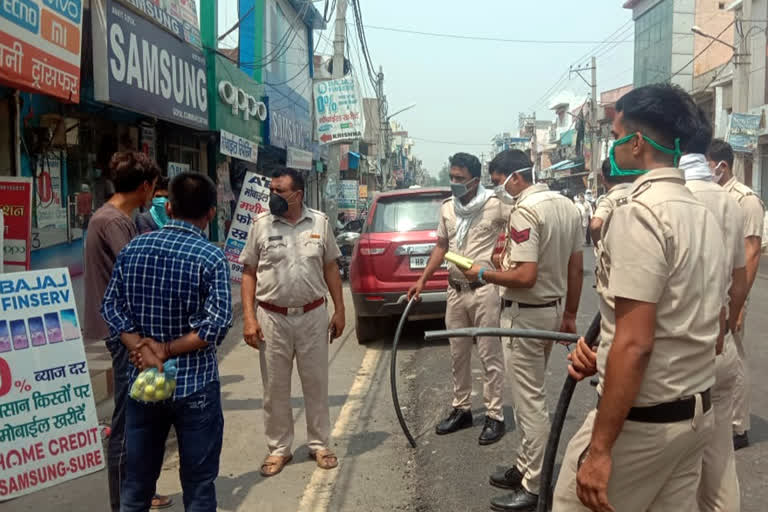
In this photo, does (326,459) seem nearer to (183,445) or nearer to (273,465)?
(273,465)

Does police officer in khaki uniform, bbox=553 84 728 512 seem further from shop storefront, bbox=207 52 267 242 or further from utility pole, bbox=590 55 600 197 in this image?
utility pole, bbox=590 55 600 197

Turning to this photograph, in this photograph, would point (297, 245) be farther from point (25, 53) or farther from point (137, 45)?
point (137, 45)

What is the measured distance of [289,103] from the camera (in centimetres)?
1827

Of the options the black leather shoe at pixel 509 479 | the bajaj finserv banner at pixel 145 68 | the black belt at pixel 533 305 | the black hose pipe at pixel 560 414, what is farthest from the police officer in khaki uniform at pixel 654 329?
the bajaj finserv banner at pixel 145 68

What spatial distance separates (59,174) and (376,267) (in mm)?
3662

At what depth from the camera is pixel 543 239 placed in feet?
12.4

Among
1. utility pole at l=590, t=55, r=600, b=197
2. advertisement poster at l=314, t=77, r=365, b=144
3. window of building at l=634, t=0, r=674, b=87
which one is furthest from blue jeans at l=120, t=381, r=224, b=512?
window of building at l=634, t=0, r=674, b=87

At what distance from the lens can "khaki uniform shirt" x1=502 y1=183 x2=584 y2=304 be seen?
3723mm

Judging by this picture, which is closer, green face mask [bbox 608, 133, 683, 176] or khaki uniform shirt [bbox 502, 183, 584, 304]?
green face mask [bbox 608, 133, 683, 176]

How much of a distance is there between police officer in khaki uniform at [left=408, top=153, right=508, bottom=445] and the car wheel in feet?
9.72

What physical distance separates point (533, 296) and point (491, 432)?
1.29 meters

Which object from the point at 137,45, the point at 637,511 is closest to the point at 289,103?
the point at 137,45

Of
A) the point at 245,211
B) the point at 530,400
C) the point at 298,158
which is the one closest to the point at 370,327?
the point at 245,211

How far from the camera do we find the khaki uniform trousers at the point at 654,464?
2.03m
